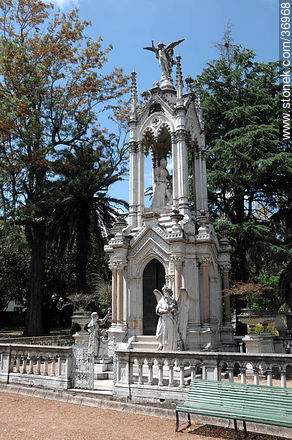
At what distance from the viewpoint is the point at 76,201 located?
24.9 meters

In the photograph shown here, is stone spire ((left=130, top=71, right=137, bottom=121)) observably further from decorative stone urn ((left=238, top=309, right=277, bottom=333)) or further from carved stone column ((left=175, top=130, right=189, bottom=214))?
decorative stone urn ((left=238, top=309, right=277, bottom=333))

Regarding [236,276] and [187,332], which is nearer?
[187,332]

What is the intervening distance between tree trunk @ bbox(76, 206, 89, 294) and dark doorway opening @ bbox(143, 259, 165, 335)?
Result: 11438mm

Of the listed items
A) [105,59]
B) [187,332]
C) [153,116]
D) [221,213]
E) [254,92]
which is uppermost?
[105,59]

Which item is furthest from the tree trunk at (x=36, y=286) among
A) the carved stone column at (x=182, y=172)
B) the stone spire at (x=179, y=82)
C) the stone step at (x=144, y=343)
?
the stone spire at (x=179, y=82)

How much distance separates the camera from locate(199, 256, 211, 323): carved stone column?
12727 millimetres

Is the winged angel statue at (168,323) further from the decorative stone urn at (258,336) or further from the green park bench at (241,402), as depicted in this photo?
the decorative stone urn at (258,336)

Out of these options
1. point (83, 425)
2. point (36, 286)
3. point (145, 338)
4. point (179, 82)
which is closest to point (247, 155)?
point (179, 82)

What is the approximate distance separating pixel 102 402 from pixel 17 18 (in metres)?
24.1

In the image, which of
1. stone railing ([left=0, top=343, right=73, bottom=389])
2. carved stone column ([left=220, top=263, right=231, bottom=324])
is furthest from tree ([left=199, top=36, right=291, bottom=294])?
stone railing ([left=0, top=343, right=73, bottom=389])

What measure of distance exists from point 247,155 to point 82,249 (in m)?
11.8

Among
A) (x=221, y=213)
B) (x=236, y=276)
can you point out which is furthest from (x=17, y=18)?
(x=236, y=276)

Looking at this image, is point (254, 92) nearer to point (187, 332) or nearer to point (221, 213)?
point (221, 213)

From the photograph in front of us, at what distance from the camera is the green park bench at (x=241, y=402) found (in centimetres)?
595
